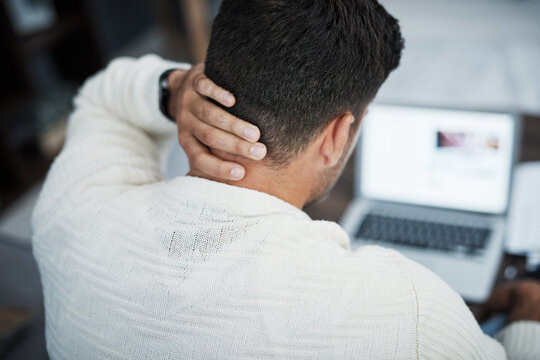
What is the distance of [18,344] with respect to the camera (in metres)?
1.13

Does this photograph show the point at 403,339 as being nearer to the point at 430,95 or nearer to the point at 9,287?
the point at 9,287

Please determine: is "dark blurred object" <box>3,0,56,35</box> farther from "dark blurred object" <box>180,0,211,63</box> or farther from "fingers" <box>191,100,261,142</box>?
"fingers" <box>191,100,261,142</box>

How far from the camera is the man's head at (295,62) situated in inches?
26.1

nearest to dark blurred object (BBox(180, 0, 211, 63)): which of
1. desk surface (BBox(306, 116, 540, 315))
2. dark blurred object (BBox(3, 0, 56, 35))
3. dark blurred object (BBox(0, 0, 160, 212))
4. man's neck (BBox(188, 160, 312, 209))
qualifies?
dark blurred object (BBox(0, 0, 160, 212))

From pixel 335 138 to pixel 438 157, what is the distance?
22.5 inches

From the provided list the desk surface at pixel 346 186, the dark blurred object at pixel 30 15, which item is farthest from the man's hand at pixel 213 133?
the dark blurred object at pixel 30 15

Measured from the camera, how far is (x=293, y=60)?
26.0 inches

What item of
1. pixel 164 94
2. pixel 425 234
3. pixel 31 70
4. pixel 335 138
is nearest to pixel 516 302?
pixel 425 234

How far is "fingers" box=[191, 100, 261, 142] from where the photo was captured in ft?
2.23

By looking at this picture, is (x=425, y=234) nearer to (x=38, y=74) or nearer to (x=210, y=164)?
(x=210, y=164)

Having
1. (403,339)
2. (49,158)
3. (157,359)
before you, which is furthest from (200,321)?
(49,158)

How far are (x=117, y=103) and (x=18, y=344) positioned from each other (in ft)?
2.06

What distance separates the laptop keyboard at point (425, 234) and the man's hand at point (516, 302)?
15 centimetres

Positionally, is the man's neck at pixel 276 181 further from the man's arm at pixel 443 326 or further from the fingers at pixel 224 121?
the man's arm at pixel 443 326
